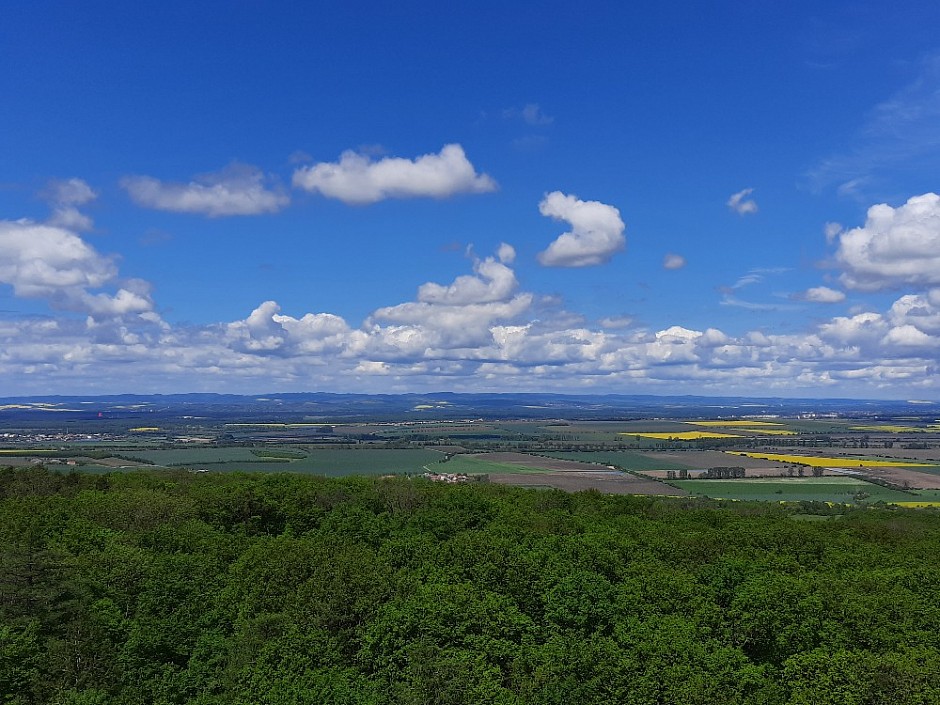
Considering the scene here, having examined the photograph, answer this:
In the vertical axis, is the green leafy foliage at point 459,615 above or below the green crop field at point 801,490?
above

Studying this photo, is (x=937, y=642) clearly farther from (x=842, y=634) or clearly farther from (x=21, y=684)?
(x=21, y=684)

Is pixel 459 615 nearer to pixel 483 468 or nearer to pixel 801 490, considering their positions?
pixel 801 490

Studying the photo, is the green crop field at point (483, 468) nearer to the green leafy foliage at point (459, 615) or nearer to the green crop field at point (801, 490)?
the green crop field at point (801, 490)

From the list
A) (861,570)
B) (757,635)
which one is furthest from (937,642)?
(861,570)

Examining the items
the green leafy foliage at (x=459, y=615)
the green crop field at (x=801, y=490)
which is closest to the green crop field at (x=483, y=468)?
the green crop field at (x=801, y=490)

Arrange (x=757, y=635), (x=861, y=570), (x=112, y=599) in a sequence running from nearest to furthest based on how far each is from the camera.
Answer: (x=757, y=635)
(x=112, y=599)
(x=861, y=570)

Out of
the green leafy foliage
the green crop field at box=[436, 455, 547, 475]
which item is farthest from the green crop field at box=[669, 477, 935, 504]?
the green leafy foliage

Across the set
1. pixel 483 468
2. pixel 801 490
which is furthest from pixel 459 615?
pixel 483 468

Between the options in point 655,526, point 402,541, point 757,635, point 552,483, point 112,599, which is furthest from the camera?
point 552,483
